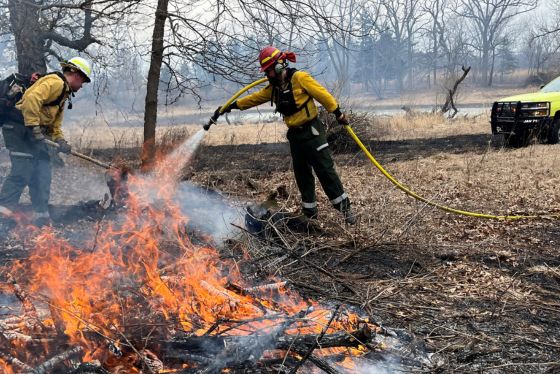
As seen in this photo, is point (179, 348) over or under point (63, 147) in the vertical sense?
under

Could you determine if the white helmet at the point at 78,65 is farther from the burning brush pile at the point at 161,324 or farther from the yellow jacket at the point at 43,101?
the burning brush pile at the point at 161,324

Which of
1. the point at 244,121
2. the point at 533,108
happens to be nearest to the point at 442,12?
the point at 244,121

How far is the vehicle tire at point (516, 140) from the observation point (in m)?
11.7

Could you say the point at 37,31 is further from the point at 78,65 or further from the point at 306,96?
the point at 306,96

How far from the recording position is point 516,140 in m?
11.9

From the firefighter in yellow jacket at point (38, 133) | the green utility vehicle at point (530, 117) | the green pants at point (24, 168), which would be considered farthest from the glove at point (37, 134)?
the green utility vehicle at point (530, 117)

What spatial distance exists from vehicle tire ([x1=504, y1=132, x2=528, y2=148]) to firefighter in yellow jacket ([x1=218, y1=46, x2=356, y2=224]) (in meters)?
7.35

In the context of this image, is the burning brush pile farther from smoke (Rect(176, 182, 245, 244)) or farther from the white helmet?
the white helmet

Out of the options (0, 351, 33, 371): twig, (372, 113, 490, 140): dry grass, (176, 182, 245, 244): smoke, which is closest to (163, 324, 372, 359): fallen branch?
(0, 351, 33, 371): twig

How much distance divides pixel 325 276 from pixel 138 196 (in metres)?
2.97

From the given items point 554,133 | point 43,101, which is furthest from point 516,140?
point 43,101

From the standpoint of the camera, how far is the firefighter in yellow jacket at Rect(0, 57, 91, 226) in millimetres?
5945

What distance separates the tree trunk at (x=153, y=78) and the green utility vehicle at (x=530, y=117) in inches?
296

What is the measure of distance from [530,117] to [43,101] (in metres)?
9.93
